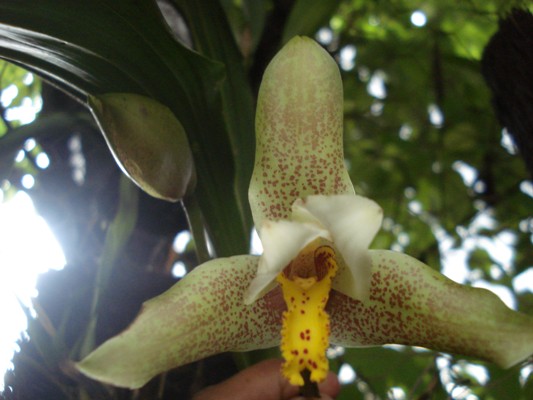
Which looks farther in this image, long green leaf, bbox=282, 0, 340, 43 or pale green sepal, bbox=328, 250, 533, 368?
long green leaf, bbox=282, 0, 340, 43

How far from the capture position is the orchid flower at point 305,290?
25.8 inches

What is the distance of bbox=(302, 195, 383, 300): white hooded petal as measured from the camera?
0.64 metres

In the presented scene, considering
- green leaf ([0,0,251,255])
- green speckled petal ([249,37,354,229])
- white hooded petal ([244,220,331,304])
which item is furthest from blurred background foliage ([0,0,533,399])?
white hooded petal ([244,220,331,304])

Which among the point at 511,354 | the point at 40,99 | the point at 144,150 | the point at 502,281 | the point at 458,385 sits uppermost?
the point at 40,99

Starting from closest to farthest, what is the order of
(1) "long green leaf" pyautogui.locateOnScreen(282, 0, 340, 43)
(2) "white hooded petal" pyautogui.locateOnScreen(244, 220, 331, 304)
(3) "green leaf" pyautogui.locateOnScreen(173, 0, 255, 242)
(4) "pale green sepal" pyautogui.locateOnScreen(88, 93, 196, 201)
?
(2) "white hooded petal" pyautogui.locateOnScreen(244, 220, 331, 304)
(4) "pale green sepal" pyautogui.locateOnScreen(88, 93, 196, 201)
(3) "green leaf" pyautogui.locateOnScreen(173, 0, 255, 242)
(1) "long green leaf" pyautogui.locateOnScreen(282, 0, 340, 43)

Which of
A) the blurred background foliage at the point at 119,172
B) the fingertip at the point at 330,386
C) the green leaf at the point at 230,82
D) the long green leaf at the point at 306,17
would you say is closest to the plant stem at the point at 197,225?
the blurred background foliage at the point at 119,172

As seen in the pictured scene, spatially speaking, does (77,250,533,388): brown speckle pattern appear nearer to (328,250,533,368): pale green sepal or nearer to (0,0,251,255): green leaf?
(328,250,533,368): pale green sepal

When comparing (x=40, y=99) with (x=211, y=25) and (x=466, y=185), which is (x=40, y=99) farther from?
(x=466, y=185)

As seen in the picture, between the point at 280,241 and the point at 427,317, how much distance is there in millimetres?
224

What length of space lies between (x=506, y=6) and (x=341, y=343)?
74 centimetres

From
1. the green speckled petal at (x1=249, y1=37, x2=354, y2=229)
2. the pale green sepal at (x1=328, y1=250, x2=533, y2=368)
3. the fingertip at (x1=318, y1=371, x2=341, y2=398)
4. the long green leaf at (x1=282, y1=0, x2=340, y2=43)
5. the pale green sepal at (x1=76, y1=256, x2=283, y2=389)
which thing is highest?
the long green leaf at (x1=282, y1=0, x2=340, y2=43)

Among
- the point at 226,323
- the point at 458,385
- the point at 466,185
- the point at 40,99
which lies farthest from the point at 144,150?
the point at 466,185

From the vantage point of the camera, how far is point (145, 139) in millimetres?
777

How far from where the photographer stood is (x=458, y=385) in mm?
1024
